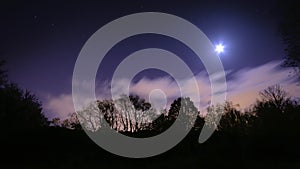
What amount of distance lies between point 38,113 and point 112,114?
53.5 ft

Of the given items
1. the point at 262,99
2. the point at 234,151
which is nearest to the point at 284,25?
the point at 234,151

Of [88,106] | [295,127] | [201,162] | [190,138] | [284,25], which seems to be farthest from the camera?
[88,106]

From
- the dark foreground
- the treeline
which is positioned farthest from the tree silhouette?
the dark foreground

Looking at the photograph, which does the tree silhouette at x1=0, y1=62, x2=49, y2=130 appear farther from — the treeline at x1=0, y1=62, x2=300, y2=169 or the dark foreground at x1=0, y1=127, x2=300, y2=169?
the dark foreground at x1=0, y1=127, x2=300, y2=169

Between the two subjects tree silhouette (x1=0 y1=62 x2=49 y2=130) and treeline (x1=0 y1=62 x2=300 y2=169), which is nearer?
treeline (x1=0 y1=62 x2=300 y2=169)

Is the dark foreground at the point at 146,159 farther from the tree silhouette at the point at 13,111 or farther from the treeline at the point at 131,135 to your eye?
the tree silhouette at the point at 13,111

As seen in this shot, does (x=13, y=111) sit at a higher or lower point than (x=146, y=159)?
higher

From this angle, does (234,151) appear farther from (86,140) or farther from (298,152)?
(86,140)

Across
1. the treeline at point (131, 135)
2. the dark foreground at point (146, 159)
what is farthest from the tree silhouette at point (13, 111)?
the dark foreground at point (146, 159)

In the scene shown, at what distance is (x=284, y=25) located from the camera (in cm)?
1986

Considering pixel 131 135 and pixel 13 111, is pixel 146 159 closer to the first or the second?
pixel 131 135

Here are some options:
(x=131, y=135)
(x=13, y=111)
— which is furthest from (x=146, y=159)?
(x=13, y=111)

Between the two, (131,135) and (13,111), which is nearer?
(131,135)

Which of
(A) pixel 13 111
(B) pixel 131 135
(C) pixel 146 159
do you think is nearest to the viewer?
(C) pixel 146 159
